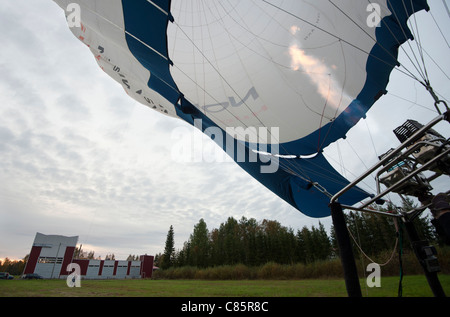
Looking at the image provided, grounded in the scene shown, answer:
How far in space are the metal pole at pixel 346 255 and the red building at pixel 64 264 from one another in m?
38.1

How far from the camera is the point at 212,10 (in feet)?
14.7

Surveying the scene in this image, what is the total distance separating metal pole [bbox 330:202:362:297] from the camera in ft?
8.73

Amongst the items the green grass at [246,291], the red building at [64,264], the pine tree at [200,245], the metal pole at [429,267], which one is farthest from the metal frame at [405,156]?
the pine tree at [200,245]

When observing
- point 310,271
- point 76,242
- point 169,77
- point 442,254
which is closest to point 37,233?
point 76,242

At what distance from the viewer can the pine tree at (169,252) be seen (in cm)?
4391

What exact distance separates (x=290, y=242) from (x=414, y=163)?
106 feet

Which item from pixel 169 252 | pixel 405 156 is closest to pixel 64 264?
pixel 169 252

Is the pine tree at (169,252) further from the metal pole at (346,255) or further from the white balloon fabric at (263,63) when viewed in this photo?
the metal pole at (346,255)

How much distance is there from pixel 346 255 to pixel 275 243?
108 feet

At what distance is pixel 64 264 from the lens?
99.0 ft

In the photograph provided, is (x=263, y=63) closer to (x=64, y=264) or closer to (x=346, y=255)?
(x=346, y=255)

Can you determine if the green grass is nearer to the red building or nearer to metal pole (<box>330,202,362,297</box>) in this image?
metal pole (<box>330,202,362,297</box>)

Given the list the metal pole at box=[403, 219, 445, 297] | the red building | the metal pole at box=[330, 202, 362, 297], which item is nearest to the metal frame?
the metal pole at box=[330, 202, 362, 297]

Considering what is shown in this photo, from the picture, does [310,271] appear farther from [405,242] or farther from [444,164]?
[444,164]
